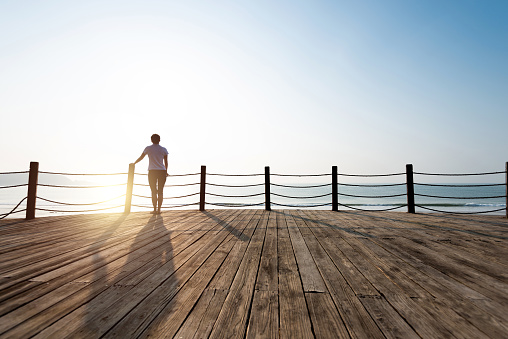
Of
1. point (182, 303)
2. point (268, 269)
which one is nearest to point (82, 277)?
point (182, 303)

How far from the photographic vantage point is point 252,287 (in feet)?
5.05

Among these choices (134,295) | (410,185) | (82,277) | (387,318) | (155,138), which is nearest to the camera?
(387,318)

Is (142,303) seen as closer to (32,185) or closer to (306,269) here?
(306,269)

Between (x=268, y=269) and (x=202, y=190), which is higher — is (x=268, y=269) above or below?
below

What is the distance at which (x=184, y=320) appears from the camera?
45.2 inches

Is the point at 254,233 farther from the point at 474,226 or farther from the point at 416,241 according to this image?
the point at 474,226

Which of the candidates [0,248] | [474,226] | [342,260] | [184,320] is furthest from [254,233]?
[474,226]

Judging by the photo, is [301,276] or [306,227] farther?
[306,227]

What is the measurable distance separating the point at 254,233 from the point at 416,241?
188 cm

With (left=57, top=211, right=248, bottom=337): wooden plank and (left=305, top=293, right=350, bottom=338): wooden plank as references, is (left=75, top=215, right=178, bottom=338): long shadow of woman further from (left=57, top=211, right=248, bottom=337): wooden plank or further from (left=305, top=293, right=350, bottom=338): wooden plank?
(left=305, top=293, right=350, bottom=338): wooden plank

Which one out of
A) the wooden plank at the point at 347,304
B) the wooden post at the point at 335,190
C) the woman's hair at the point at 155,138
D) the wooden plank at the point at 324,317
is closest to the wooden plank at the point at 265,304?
the wooden plank at the point at 324,317

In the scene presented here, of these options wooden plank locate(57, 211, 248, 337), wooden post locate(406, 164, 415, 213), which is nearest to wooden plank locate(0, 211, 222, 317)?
wooden plank locate(57, 211, 248, 337)

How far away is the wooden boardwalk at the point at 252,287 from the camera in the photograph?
1102 millimetres

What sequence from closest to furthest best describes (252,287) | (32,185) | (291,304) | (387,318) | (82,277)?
(387,318) → (291,304) → (252,287) → (82,277) → (32,185)
